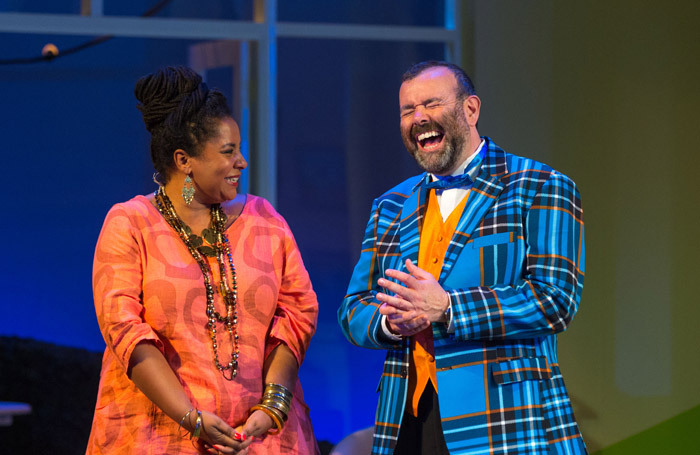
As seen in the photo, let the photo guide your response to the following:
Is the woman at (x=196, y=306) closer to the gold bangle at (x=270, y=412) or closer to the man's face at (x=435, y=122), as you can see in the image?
the gold bangle at (x=270, y=412)

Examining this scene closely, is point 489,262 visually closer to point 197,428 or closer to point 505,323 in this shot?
point 505,323

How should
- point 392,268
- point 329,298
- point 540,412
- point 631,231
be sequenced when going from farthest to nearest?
point 329,298, point 631,231, point 392,268, point 540,412

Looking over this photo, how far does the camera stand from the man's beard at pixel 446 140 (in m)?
2.29

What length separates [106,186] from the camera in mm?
4590

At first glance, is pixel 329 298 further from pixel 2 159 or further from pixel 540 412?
pixel 540 412

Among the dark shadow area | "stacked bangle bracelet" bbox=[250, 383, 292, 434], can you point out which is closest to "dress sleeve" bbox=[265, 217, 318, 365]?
"stacked bangle bracelet" bbox=[250, 383, 292, 434]

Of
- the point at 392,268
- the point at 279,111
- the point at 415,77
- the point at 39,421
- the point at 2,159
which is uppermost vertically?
the point at 279,111

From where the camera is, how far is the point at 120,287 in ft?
7.70

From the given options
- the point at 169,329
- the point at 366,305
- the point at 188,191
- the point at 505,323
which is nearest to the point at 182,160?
the point at 188,191

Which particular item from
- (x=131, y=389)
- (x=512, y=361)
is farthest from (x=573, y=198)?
(x=131, y=389)

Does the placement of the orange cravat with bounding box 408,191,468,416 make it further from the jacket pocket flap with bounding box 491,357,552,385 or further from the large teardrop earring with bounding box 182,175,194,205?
the large teardrop earring with bounding box 182,175,194,205

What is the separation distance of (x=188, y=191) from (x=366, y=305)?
0.67 metres

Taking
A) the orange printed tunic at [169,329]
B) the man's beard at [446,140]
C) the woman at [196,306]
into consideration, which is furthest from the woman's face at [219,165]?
the man's beard at [446,140]

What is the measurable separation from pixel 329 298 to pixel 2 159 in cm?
195
